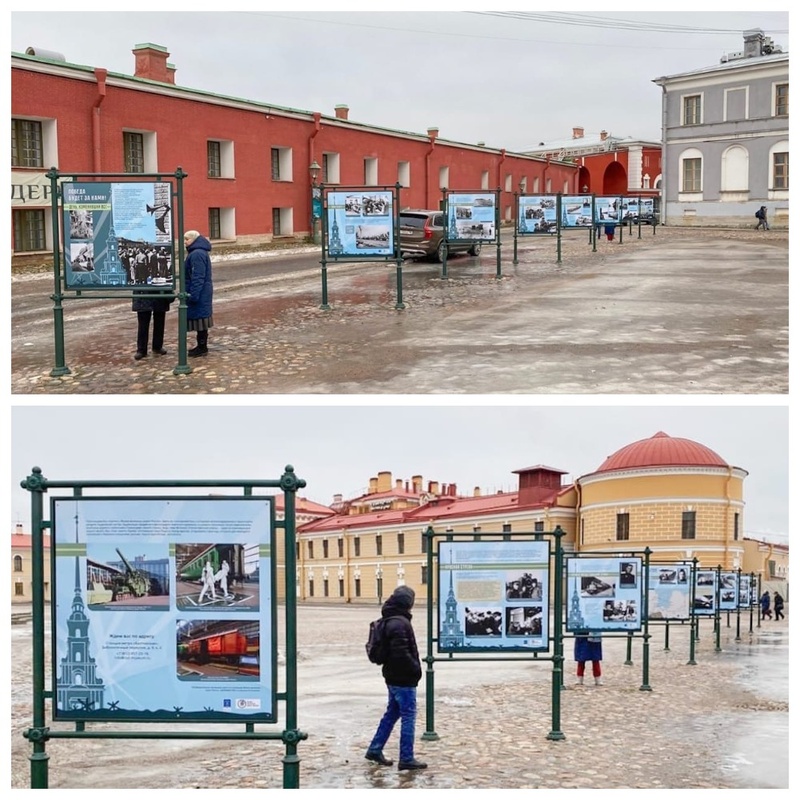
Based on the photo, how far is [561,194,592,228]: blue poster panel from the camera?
3272 cm

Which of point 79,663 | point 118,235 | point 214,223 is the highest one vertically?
point 214,223

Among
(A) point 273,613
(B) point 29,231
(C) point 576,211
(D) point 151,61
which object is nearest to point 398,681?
(A) point 273,613

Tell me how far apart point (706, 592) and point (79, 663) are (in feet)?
57.5

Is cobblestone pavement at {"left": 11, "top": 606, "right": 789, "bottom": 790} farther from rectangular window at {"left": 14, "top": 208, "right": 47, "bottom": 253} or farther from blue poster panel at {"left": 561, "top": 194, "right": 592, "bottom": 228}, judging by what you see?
blue poster panel at {"left": 561, "top": 194, "right": 592, "bottom": 228}

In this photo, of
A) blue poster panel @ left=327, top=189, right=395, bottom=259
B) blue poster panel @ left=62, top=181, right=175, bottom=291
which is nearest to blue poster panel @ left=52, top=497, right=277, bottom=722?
blue poster panel @ left=62, top=181, right=175, bottom=291

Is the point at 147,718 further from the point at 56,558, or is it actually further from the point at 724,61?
the point at 724,61

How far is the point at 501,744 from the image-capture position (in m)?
7.92

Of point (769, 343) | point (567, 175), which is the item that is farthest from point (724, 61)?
point (769, 343)

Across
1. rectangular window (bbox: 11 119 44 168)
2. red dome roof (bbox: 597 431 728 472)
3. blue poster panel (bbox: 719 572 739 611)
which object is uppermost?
rectangular window (bbox: 11 119 44 168)

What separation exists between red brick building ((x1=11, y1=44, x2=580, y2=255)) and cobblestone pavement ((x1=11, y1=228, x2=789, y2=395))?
6.48m

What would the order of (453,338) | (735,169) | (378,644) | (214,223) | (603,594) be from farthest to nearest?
1. (735,169)
2. (214,223)
3. (453,338)
4. (603,594)
5. (378,644)

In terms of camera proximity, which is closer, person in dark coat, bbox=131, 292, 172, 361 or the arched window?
person in dark coat, bbox=131, 292, 172, 361

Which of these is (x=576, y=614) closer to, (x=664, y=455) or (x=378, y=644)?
(x=378, y=644)

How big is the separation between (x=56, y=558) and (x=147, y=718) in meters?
1.06
